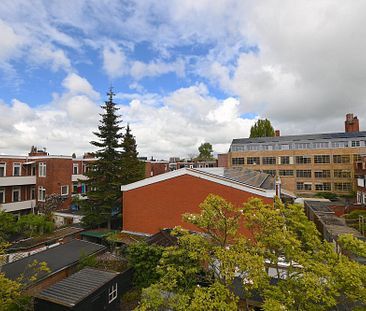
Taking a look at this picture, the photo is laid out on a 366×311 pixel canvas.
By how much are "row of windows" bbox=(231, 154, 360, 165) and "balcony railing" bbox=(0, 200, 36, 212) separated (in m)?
42.4

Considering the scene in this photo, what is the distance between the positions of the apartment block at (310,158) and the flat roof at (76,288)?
4508 cm

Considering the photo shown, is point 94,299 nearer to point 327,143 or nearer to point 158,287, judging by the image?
point 158,287

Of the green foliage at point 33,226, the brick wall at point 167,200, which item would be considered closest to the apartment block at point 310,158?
the brick wall at point 167,200

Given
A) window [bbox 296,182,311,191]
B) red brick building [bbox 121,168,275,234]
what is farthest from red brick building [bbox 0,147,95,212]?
window [bbox 296,182,311,191]

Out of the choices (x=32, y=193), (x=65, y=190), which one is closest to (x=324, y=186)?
(x=65, y=190)

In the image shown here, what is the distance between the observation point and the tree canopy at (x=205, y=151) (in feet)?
241

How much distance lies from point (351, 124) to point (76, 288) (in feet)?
202

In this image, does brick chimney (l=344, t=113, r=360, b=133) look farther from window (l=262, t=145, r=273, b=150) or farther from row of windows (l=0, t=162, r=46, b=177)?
row of windows (l=0, t=162, r=46, b=177)

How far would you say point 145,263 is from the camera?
39.3 feet

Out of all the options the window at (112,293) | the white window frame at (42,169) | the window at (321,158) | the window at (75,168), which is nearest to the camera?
the window at (112,293)

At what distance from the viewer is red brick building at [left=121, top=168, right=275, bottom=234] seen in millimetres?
15095

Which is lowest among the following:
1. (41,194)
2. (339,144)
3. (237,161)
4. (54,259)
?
(54,259)

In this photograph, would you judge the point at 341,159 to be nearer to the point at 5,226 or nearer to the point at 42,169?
Answer: the point at 42,169

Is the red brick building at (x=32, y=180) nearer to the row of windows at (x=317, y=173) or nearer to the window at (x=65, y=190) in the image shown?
the window at (x=65, y=190)
